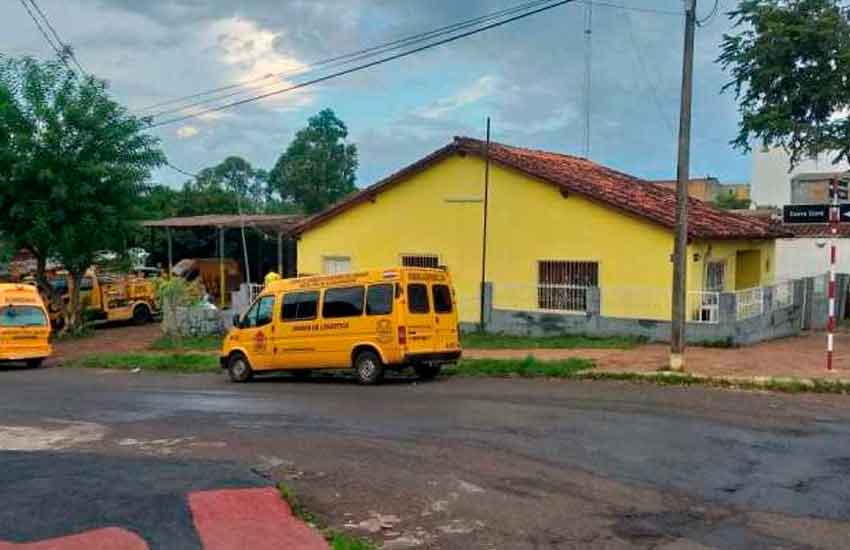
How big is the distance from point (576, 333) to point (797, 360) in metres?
6.11

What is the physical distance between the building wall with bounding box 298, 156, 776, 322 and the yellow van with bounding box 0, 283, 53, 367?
843 centimetres

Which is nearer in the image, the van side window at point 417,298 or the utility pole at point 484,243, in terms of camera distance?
the van side window at point 417,298

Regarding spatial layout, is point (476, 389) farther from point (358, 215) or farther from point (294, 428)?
point (358, 215)

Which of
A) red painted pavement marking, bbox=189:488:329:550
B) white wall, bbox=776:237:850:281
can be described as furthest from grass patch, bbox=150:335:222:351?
white wall, bbox=776:237:850:281

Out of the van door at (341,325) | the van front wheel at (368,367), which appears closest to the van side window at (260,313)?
the van door at (341,325)

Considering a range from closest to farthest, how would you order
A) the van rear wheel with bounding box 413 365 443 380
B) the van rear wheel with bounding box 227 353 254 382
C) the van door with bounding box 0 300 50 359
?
the van rear wheel with bounding box 413 365 443 380
the van rear wheel with bounding box 227 353 254 382
the van door with bounding box 0 300 50 359

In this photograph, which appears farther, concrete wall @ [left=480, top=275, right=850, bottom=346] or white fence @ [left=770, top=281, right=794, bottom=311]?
white fence @ [left=770, top=281, right=794, bottom=311]

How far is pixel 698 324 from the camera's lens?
21.7m

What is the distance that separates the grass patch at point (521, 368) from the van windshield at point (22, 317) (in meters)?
13.2

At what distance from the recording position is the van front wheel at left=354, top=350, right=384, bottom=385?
17969 millimetres

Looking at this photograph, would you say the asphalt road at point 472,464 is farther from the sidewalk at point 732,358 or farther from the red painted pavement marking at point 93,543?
the sidewalk at point 732,358

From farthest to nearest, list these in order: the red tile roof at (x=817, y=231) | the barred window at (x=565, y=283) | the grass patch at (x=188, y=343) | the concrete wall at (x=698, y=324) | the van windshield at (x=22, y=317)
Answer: the red tile roof at (x=817, y=231)
the grass patch at (x=188, y=343)
the van windshield at (x=22, y=317)
the barred window at (x=565, y=283)
the concrete wall at (x=698, y=324)

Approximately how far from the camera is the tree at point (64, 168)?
29.4 m

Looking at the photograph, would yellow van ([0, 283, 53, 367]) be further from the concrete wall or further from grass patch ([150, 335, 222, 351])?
the concrete wall
